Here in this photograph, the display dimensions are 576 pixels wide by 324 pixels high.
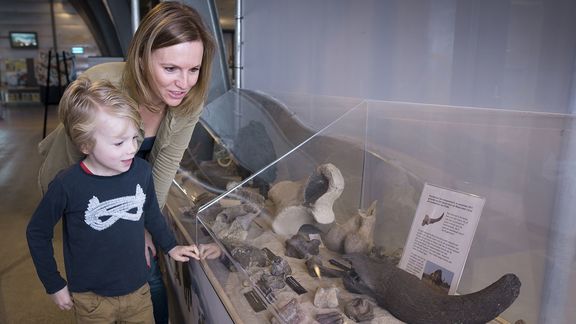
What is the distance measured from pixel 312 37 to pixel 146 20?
2.12m

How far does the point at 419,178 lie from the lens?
1808 millimetres

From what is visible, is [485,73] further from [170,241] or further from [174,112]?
[170,241]

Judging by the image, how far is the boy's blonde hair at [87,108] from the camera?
1.33m

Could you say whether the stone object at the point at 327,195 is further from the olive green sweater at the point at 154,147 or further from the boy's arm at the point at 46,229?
the boy's arm at the point at 46,229

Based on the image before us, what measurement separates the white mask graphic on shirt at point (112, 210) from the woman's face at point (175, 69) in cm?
34

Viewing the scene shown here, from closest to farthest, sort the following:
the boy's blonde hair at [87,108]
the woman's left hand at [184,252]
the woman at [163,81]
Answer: the boy's blonde hair at [87,108]
the woman at [163,81]
the woman's left hand at [184,252]

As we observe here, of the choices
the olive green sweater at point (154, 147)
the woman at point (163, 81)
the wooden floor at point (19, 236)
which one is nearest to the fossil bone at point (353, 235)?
the woman at point (163, 81)

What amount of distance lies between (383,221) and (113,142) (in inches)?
44.0

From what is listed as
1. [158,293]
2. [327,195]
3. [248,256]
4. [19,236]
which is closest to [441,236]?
[327,195]

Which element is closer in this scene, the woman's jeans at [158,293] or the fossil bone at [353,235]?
the fossil bone at [353,235]

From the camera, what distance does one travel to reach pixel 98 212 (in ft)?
4.62

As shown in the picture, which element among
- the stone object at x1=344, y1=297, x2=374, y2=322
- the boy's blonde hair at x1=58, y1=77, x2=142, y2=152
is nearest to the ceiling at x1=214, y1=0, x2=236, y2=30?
the boy's blonde hair at x1=58, y1=77, x2=142, y2=152

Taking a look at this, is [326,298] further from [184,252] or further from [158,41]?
[158,41]

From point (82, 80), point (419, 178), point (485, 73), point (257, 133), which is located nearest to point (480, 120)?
point (419, 178)
